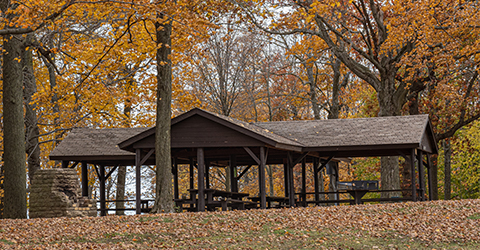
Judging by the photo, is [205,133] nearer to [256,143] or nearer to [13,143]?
[256,143]

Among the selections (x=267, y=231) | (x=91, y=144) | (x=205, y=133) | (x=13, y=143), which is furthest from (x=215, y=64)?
(x=267, y=231)

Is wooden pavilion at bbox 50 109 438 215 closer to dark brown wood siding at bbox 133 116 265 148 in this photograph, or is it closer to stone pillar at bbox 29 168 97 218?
dark brown wood siding at bbox 133 116 265 148

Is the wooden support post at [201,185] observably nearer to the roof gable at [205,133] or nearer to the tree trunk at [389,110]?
the roof gable at [205,133]

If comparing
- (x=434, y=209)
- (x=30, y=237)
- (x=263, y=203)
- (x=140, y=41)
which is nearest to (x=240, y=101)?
(x=140, y=41)

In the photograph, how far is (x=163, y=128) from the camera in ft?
50.8

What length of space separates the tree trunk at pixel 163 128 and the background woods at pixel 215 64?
48 mm

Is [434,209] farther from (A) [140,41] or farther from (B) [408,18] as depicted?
(A) [140,41]

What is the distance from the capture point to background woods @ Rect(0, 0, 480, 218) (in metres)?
14.1

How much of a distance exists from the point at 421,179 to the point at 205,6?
10029 millimetres

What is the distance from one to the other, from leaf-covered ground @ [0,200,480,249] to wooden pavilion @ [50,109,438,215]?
3.53 m

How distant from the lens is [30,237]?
1002 cm

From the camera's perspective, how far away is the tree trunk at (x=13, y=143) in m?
13.8

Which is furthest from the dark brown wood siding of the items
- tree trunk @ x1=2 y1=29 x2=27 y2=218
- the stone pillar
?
tree trunk @ x1=2 y1=29 x2=27 y2=218

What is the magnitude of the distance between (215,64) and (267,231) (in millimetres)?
18826
